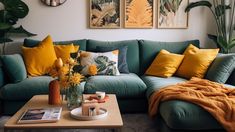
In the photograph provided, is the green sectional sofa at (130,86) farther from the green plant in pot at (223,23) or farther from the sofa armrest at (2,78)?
the green plant in pot at (223,23)

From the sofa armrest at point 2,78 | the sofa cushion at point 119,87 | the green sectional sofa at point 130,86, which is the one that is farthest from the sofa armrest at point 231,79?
the sofa armrest at point 2,78

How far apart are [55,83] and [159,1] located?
89.1 inches

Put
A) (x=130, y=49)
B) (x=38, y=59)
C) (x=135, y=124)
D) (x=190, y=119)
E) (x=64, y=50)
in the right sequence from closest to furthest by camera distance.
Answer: (x=190, y=119), (x=135, y=124), (x=38, y=59), (x=64, y=50), (x=130, y=49)

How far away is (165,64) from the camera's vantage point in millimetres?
3523

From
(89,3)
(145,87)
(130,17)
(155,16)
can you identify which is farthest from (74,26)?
(145,87)

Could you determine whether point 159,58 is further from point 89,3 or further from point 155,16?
point 89,3

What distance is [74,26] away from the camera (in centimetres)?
405

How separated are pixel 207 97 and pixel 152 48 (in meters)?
1.50

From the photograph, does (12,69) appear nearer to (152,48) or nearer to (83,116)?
(83,116)

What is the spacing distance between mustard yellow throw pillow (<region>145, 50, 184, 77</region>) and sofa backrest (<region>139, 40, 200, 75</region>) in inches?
6.6

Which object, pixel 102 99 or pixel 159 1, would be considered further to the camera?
pixel 159 1

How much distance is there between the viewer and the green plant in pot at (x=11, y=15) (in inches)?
149

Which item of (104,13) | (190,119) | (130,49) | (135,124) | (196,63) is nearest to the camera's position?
(190,119)

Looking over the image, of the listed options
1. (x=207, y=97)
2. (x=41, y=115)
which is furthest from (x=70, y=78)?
(x=207, y=97)
